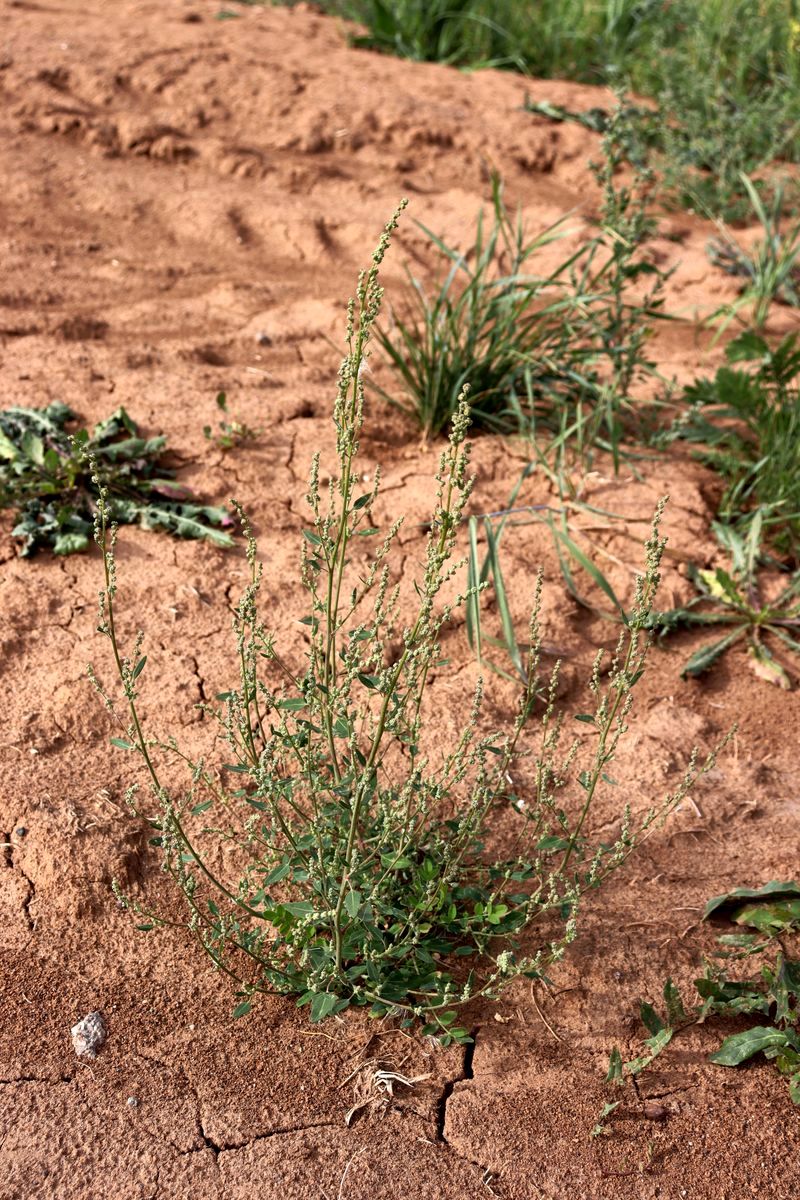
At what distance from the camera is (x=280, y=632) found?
292 centimetres

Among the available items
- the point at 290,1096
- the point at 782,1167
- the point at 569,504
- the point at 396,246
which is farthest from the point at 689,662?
the point at 396,246

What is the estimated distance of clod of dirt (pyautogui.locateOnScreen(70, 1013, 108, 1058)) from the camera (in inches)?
80.7

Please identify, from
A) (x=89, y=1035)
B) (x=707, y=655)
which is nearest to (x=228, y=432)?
(x=707, y=655)

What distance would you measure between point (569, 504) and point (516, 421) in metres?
0.48

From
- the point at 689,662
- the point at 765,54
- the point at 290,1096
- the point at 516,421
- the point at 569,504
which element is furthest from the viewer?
the point at 765,54

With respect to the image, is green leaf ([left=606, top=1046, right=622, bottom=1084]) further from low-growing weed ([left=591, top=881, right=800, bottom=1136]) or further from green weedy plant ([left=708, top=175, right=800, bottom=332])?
green weedy plant ([left=708, top=175, right=800, bottom=332])

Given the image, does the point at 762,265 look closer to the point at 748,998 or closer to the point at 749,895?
the point at 749,895

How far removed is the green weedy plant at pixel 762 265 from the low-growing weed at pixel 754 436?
51 centimetres

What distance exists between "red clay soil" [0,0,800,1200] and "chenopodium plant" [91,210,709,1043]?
0.11 meters

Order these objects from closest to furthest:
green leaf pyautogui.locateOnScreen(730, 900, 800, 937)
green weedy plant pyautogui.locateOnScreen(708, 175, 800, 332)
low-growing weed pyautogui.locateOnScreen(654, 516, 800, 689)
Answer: green leaf pyautogui.locateOnScreen(730, 900, 800, 937), low-growing weed pyautogui.locateOnScreen(654, 516, 800, 689), green weedy plant pyautogui.locateOnScreen(708, 175, 800, 332)

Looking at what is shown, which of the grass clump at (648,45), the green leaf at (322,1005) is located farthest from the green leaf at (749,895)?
the grass clump at (648,45)

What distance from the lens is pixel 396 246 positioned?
4621mm

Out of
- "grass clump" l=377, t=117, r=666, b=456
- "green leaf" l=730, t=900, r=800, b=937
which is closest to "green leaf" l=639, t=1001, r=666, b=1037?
"green leaf" l=730, t=900, r=800, b=937

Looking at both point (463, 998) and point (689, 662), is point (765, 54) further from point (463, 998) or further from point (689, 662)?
point (463, 998)
